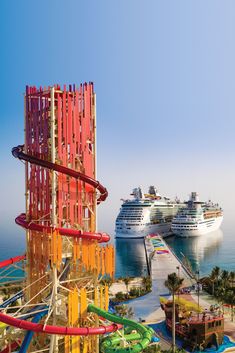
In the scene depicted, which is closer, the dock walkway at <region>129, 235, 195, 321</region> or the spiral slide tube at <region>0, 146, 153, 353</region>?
the spiral slide tube at <region>0, 146, 153, 353</region>

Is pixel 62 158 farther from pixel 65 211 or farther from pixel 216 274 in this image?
pixel 216 274

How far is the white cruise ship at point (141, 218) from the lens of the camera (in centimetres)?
11306

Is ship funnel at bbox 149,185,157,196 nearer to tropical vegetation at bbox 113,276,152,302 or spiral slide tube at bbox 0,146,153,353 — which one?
tropical vegetation at bbox 113,276,152,302

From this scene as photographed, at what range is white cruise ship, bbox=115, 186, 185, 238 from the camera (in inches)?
4451

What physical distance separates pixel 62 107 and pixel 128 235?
9778 centimetres

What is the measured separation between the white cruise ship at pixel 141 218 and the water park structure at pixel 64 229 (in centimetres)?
9488

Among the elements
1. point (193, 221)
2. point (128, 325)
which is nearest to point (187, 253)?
point (193, 221)

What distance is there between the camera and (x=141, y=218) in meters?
114

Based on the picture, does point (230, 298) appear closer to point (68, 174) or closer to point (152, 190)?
point (68, 174)

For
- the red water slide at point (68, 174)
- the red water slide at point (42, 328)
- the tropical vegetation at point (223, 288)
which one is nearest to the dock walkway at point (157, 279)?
the tropical vegetation at point (223, 288)

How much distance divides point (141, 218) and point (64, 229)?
323 feet

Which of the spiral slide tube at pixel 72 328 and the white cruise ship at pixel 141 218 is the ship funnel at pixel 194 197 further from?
the spiral slide tube at pixel 72 328

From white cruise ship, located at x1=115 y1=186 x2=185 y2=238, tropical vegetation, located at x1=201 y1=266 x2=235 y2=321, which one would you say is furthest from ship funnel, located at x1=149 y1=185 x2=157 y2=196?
tropical vegetation, located at x1=201 y1=266 x2=235 y2=321

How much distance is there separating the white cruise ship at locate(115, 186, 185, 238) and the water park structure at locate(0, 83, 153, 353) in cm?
9488
